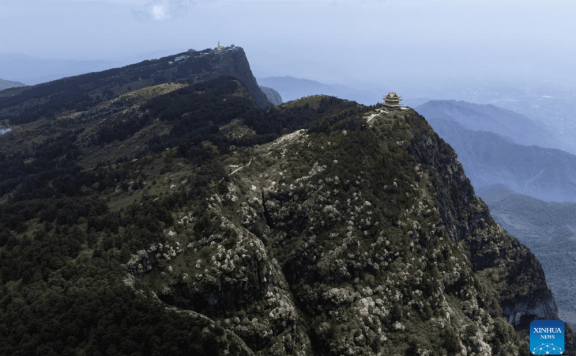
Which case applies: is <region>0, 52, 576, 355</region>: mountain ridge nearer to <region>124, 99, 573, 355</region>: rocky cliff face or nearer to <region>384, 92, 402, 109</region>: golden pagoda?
<region>124, 99, 573, 355</region>: rocky cliff face

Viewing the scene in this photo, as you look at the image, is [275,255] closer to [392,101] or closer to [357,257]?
[357,257]

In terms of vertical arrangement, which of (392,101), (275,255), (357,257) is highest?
(392,101)

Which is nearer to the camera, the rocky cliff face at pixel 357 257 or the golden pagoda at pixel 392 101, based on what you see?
the rocky cliff face at pixel 357 257

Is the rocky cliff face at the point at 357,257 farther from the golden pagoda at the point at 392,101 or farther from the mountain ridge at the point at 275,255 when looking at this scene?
the golden pagoda at the point at 392,101

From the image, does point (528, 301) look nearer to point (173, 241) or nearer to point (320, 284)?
point (320, 284)

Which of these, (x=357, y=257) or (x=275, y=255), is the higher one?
(x=275, y=255)

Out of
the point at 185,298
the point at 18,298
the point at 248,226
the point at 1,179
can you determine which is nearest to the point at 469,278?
the point at 248,226

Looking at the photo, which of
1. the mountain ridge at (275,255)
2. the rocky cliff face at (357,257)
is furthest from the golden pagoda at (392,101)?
the rocky cliff face at (357,257)

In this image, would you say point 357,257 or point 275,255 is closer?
point 357,257

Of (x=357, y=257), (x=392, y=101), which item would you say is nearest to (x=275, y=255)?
(x=357, y=257)

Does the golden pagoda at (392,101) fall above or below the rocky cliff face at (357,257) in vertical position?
above

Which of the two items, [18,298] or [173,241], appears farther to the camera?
[173,241]
